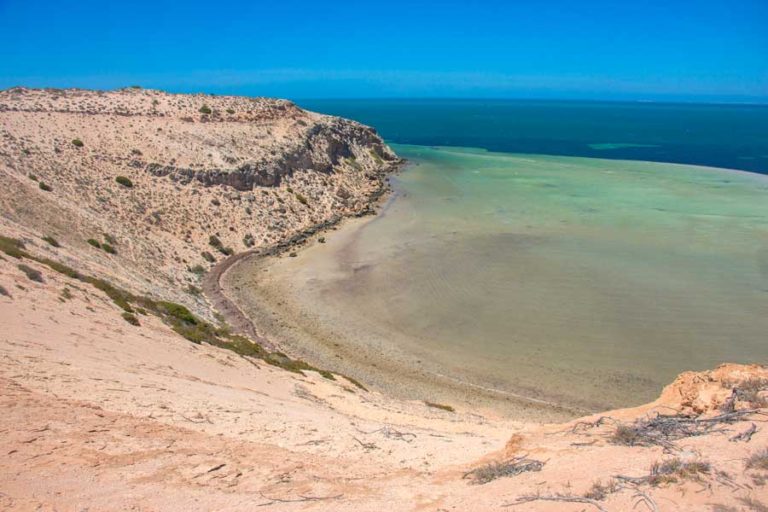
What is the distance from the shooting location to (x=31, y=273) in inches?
629

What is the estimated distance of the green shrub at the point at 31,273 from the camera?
52.0ft

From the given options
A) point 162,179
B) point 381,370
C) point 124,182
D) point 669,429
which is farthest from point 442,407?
point 162,179

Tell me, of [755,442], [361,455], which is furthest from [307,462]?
[755,442]

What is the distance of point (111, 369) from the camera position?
1116 centimetres

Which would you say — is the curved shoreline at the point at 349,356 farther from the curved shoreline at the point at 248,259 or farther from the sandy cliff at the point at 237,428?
the sandy cliff at the point at 237,428

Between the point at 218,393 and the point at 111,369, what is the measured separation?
216cm

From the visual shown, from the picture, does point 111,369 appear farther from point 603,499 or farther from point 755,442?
point 755,442

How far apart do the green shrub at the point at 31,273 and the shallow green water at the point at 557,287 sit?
36.0ft

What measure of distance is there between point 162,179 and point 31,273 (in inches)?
812

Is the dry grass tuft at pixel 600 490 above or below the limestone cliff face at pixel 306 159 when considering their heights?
below

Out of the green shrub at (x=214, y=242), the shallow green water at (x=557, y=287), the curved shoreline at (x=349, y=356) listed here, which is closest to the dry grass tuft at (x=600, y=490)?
the curved shoreline at (x=349, y=356)

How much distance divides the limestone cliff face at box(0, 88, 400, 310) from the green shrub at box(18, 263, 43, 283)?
4203 mm

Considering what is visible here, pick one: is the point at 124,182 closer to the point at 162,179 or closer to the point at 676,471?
the point at 162,179

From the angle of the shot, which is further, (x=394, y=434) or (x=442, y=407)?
(x=442, y=407)
